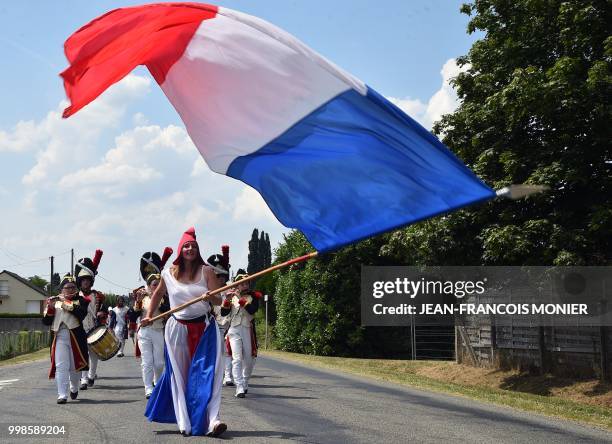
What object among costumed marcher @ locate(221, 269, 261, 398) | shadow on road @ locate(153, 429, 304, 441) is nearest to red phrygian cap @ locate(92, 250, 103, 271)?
costumed marcher @ locate(221, 269, 261, 398)

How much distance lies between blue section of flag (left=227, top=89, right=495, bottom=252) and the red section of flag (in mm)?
1268

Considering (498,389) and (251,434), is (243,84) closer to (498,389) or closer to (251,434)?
(251,434)

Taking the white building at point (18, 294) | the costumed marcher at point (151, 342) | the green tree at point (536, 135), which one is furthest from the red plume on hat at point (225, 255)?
the white building at point (18, 294)

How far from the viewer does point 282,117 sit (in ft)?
23.8

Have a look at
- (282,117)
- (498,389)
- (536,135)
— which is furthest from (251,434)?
(498,389)

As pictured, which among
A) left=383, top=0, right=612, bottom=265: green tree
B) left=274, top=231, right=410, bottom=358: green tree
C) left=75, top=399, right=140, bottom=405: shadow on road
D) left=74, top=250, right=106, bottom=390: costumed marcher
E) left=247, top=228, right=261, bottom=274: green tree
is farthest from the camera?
left=247, top=228, right=261, bottom=274: green tree

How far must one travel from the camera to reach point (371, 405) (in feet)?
39.7

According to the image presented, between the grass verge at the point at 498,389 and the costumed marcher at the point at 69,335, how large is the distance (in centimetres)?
725

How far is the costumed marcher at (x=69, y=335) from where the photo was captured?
12.5 m

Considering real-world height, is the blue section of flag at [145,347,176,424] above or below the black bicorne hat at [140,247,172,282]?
below

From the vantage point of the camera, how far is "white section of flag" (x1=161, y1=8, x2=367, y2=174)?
6.95 meters

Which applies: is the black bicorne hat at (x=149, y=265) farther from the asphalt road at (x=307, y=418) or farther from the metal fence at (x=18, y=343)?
the metal fence at (x=18, y=343)

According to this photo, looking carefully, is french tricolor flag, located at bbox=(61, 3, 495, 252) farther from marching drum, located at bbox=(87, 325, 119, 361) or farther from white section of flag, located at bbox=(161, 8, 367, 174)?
marching drum, located at bbox=(87, 325, 119, 361)

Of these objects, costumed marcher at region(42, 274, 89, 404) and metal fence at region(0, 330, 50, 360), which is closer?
costumed marcher at region(42, 274, 89, 404)
